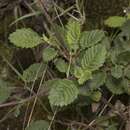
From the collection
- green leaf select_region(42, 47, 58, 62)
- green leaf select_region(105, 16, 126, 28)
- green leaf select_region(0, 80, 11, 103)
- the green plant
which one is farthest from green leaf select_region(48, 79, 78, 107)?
green leaf select_region(105, 16, 126, 28)

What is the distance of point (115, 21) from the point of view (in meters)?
1.64

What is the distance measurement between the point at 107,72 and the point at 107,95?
0.12 meters

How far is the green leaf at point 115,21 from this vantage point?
Answer: 162 cm

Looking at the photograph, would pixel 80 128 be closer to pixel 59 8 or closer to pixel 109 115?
pixel 109 115

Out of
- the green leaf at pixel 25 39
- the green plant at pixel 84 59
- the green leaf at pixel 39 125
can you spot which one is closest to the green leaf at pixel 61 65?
the green plant at pixel 84 59

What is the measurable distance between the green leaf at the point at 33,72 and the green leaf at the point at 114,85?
0.27 m

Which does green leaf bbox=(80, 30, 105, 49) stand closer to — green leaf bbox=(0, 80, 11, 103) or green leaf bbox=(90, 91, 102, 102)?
green leaf bbox=(90, 91, 102, 102)

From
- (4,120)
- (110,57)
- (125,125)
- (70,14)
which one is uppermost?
(70,14)

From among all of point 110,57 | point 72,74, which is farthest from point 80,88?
point 110,57

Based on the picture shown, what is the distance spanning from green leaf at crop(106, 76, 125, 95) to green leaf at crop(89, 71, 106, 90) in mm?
38

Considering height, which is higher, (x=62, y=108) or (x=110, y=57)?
(x=110, y=57)

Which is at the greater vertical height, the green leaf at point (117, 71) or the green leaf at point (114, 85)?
the green leaf at point (117, 71)

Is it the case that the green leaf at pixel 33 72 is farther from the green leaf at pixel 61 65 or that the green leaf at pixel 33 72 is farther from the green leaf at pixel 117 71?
the green leaf at pixel 117 71

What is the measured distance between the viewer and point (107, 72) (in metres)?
1.51
